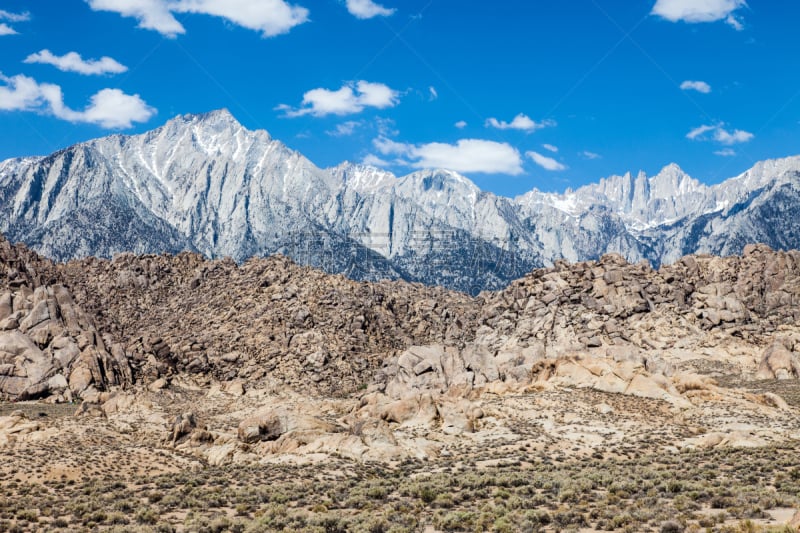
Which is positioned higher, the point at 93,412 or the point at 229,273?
the point at 229,273

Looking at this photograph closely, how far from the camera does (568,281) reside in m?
106

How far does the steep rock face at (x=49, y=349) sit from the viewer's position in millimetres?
81125

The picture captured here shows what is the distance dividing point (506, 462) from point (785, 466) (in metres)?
14.3

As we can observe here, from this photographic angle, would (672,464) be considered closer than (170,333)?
Yes

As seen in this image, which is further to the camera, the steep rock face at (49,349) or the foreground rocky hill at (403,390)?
the steep rock face at (49,349)

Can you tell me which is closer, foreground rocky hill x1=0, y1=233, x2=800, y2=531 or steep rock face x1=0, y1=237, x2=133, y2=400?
foreground rocky hill x1=0, y1=233, x2=800, y2=531

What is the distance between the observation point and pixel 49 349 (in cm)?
8662

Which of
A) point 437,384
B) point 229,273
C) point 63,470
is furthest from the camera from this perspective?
point 229,273

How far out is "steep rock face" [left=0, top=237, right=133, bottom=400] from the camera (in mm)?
81125

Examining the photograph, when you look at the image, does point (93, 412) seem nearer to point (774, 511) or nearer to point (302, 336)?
A: point (302, 336)

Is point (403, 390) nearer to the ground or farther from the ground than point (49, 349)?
nearer to the ground

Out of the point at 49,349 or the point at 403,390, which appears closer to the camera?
the point at 403,390

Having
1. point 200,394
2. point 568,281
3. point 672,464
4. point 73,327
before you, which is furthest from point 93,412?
point 568,281

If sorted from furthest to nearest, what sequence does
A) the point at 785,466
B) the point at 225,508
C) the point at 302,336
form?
the point at 302,336 < the point at 785,466 < the point at 225,508
